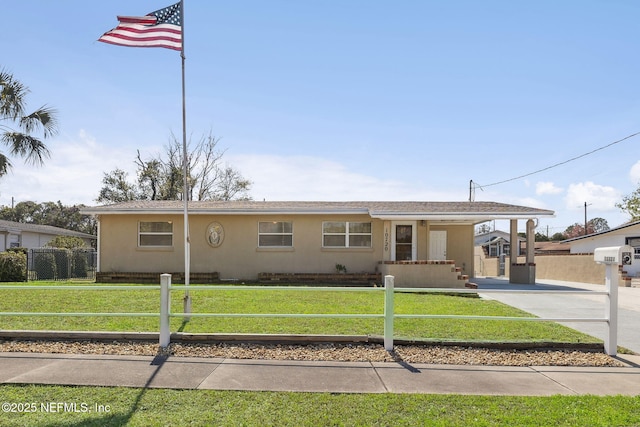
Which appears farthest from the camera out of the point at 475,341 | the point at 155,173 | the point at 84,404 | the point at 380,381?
the point at 155,173

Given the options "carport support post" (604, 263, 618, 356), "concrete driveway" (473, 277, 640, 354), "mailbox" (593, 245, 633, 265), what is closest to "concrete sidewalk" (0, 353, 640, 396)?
"carport support post" (604, 263, 618, 356)

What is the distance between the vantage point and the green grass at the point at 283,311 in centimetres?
752

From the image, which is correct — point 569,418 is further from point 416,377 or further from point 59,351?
point 59,351

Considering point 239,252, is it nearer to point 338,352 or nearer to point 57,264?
point 57,264

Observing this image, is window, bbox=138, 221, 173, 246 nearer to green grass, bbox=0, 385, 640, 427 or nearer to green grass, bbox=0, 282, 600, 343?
green grass, bbox=0, 282, 600, 343

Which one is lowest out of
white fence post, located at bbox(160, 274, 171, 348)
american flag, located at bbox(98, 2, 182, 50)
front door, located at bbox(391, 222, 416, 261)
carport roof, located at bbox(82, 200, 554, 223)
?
white fence post, located at bbox(160, 274, 171, 348)

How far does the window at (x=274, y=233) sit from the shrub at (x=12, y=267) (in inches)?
373

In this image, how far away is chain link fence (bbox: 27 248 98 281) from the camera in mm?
19547

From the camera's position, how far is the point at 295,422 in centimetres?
403

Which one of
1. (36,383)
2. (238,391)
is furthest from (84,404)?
(238,391)

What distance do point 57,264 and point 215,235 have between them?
805cm

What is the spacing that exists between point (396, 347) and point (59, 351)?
486 centimetres

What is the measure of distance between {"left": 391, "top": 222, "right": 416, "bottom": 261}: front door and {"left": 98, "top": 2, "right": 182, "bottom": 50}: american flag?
11.4 meters

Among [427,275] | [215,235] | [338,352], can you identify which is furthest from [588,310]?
[215,235]
